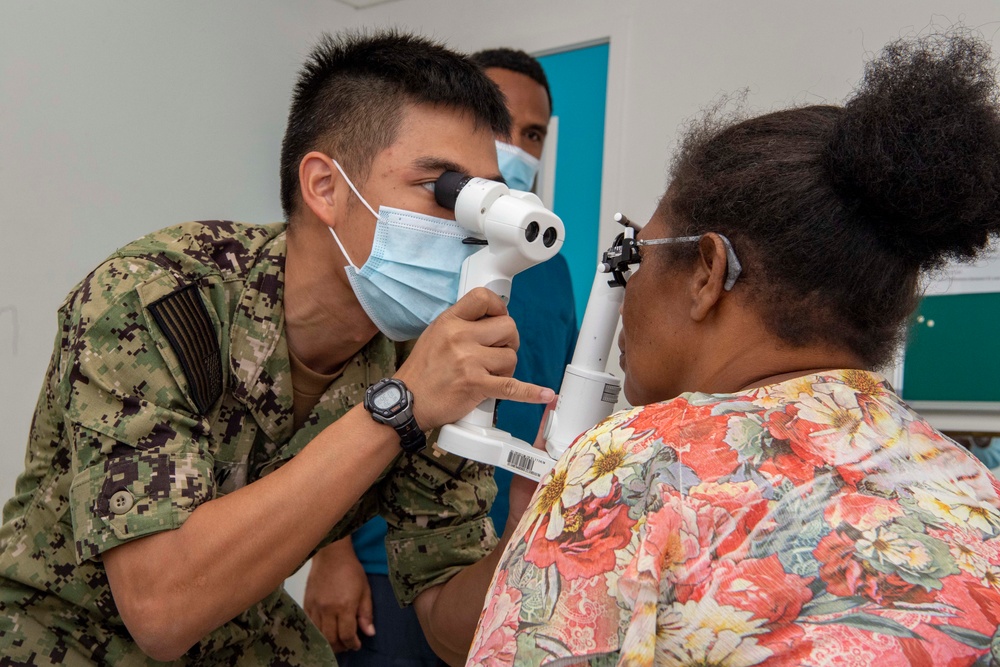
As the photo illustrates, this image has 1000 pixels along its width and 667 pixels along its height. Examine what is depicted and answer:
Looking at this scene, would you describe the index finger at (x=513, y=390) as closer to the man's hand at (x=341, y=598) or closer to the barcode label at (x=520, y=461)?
the barcode label at (x=520, y=461)

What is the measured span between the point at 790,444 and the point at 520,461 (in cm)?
52

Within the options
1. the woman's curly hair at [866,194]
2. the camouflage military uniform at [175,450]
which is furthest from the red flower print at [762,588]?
the camouflage military uniform at [175,450]

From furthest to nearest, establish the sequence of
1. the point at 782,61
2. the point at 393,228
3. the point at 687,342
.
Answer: the point at 782,61
the point at 393,228
the point at 687,342

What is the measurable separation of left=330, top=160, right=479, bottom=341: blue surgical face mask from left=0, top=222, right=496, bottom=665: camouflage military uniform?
0.16 m

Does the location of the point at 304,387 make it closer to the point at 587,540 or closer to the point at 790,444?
the point at 587,540

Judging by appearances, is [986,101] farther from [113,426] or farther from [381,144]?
[113,426]

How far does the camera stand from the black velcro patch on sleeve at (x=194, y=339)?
1378 mm

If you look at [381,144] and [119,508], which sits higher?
[381,144]

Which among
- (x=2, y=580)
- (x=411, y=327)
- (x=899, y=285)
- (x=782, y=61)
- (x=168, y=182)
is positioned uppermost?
(x=782, y=61)

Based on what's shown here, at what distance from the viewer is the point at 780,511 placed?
3.01 ft

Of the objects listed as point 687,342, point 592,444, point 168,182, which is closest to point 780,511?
point 592,444

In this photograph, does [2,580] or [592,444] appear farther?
[2,580]

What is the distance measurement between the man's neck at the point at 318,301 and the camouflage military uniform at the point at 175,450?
3 centimetres

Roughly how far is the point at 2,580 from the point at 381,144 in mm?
951
